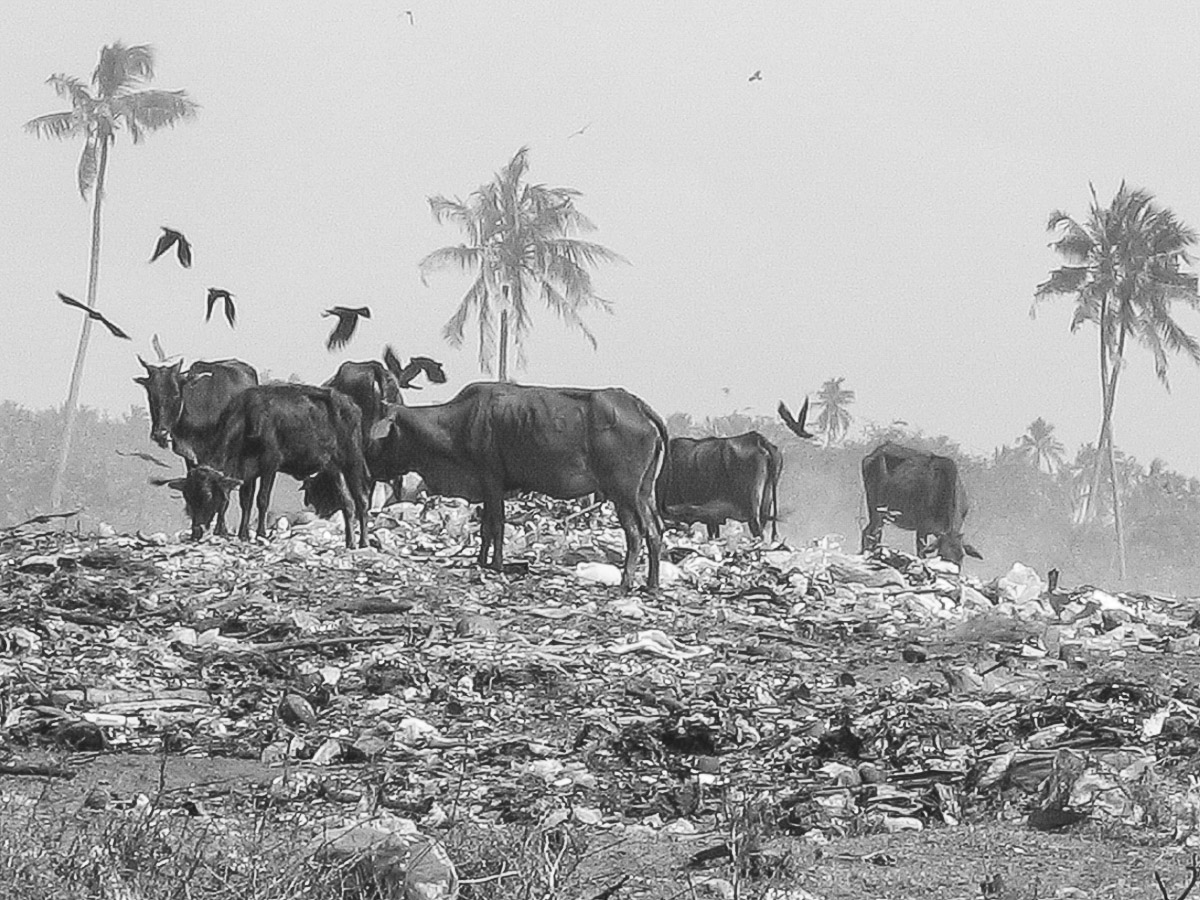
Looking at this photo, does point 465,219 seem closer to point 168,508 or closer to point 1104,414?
point 1104,414

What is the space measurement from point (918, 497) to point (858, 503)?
67.4 feet

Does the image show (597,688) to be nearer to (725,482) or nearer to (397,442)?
(397,442)

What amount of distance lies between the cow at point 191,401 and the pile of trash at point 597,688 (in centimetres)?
188

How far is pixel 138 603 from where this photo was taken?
963 cm

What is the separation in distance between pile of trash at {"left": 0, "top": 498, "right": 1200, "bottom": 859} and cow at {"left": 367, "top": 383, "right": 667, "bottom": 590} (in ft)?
1.58

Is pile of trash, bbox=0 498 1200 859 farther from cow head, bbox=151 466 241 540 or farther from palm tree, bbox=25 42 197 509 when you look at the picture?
palm tree, bbox=25 42 197 509

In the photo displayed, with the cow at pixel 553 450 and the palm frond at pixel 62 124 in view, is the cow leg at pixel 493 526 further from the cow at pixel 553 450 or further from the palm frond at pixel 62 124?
the palm frond at pixel 62 124

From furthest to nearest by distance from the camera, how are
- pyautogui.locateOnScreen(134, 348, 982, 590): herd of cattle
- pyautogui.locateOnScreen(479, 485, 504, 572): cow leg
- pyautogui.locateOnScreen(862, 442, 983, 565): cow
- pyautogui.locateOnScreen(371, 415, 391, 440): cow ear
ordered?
pyautogui.locateOnScreen(862, 442, 983, 565): cow, pyautogui.locateOnScreen(371, 415, 391, 440): cow ear, pyautogui.locateOnScreen(134, 348, 982, 590): herd of cattle, pyautogui.locateOnScreen(479, 485, 504, 572): cow leg

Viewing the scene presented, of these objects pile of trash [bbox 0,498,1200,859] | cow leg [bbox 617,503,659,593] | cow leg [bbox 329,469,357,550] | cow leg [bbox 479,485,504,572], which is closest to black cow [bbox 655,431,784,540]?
cow leg [bbox 329,469,357,550]

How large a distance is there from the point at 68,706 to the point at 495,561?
5017mm

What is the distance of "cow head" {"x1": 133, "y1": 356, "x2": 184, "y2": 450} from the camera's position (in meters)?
14.3

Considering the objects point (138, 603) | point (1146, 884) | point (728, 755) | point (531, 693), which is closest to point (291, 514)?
point (138, 603)

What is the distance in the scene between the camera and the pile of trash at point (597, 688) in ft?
19.0

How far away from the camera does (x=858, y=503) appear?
A: 42.3 meters
